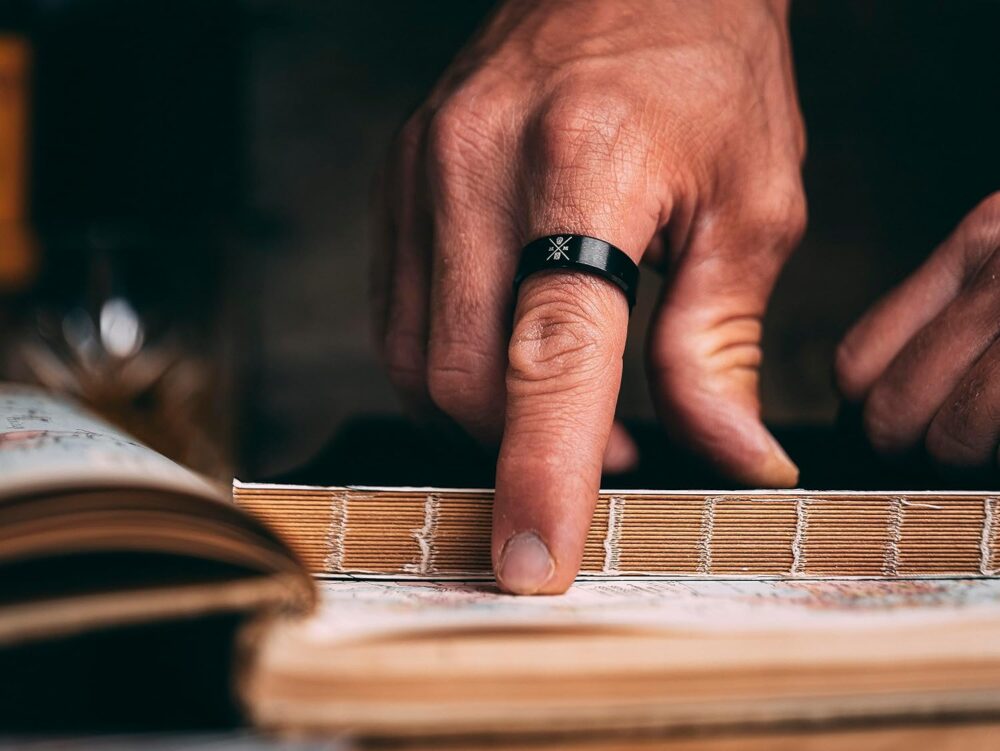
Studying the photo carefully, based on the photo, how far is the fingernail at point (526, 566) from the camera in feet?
1.49

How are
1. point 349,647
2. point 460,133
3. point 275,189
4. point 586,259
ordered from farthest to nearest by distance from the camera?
1. point 275,189
2. point 460,133
3. point 586,259
4. point 349,647

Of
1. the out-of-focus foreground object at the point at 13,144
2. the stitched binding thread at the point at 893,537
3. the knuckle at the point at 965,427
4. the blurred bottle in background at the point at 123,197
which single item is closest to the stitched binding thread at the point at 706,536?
the stitched binding thread at the point at 893,537

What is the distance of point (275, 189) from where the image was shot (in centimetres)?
209

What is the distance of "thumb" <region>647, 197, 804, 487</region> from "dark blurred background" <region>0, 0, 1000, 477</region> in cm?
116

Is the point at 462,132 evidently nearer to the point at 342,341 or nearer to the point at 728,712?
the point at 728,712

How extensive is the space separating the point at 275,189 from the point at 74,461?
1.79 meters

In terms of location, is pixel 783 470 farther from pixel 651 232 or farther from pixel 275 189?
pixel 275 189

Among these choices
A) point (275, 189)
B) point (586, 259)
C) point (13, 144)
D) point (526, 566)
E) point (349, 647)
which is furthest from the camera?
point (275, 189)

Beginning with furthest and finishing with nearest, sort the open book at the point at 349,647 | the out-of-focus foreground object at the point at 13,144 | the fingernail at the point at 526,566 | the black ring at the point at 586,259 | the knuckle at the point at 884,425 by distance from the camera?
the out-of-focus foreground object at the point at 13,144 < the knuckle at the point at 884,425 < the black ring at the point at 586,259 < the fingernail at the point at 526,566 < the open book at the point at 349,647

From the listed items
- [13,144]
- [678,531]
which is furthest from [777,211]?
[13,144]

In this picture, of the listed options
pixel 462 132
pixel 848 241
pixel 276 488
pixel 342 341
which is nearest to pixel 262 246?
pixel 342 341

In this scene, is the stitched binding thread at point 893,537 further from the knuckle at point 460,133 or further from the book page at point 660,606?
the knuckle at point 460,133

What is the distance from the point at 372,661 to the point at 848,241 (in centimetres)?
197

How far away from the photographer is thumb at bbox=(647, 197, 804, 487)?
65cm
